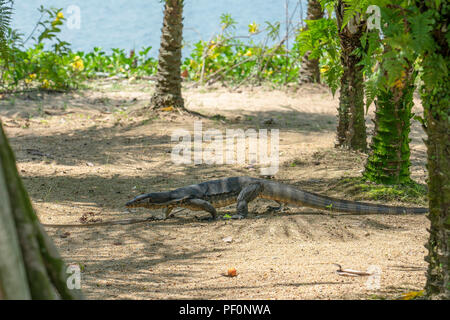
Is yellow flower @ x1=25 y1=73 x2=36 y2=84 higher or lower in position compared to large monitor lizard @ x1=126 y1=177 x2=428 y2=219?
higher

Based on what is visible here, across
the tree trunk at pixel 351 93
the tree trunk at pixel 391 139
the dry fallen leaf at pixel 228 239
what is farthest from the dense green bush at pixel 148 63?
the dry fallen leaf at pixel 228 239

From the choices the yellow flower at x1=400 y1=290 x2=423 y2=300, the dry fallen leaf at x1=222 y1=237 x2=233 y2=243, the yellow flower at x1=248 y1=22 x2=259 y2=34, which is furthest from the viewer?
the yellow flower at x1=248 y1=22 x2=259 y2=34

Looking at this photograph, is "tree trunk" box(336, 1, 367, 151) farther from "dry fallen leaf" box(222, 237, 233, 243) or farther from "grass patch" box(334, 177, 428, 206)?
"dry fallen leaf" box(222, 237, 233, 243)

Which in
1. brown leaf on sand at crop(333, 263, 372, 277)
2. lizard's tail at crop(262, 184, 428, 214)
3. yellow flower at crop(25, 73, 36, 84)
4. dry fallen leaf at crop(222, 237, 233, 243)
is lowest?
dry fallen leaf at crop(222, 237, 233, 243)

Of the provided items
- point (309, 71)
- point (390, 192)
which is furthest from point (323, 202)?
point (309, 71)

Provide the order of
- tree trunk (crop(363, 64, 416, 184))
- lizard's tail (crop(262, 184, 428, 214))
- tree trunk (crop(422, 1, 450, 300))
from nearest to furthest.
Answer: tree trunk (crop(422, 1, 450, 300)) < lizard's tail (crop(262, 184, 428, 214)) < tree trunk (crop(363, 64, 416, 184))

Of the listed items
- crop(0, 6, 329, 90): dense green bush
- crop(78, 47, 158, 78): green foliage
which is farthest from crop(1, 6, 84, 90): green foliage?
crop(78, 47, 158, 78): green foliage

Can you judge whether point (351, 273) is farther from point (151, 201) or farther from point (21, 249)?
point (151, 201)

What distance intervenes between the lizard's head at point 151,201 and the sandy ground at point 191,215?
0.64ft

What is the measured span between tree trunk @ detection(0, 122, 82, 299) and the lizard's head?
11.1ft

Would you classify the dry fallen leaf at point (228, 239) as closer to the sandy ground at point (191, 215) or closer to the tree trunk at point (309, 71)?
the sandy ground at point (191, 215)

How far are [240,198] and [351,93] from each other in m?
2.79

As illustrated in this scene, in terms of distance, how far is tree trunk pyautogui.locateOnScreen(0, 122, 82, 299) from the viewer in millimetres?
1626
